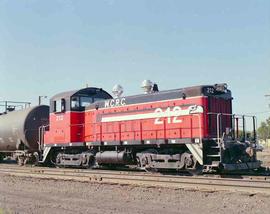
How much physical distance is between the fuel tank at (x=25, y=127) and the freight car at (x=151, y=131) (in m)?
2.10

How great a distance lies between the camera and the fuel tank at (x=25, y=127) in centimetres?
2438

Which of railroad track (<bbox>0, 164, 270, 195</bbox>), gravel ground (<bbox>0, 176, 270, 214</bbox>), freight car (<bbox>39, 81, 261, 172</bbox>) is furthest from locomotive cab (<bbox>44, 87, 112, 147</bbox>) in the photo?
gravel ground (<bbox>0, 176, 270, 214</bbox>)

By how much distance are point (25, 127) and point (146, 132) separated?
9.37m

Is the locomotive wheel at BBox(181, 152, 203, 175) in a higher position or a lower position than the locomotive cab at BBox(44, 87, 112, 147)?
lower

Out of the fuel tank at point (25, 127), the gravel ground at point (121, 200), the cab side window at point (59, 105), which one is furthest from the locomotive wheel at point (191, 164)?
the fuel tank at point (25, 127)

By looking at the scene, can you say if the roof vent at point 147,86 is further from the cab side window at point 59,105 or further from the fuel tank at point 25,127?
the fuel tank at point 25,127

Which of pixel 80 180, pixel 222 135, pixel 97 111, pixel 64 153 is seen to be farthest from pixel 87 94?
pixel 222 135

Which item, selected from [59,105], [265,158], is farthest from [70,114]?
[265,158]

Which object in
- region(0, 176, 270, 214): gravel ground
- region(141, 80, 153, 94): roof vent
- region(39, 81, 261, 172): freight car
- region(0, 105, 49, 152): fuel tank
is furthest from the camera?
region(0, 105, 49, 152): fuel tank

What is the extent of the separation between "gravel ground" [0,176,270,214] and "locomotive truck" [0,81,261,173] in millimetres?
3795

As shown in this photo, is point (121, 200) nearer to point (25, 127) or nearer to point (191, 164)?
point (191, 164)

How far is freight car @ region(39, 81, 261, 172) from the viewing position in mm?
15594

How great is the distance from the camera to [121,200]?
415 inches

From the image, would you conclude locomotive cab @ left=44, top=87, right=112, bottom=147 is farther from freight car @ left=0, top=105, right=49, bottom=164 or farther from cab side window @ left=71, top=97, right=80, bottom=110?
freight car @ left=0, top=105, right=49, bottom=164
